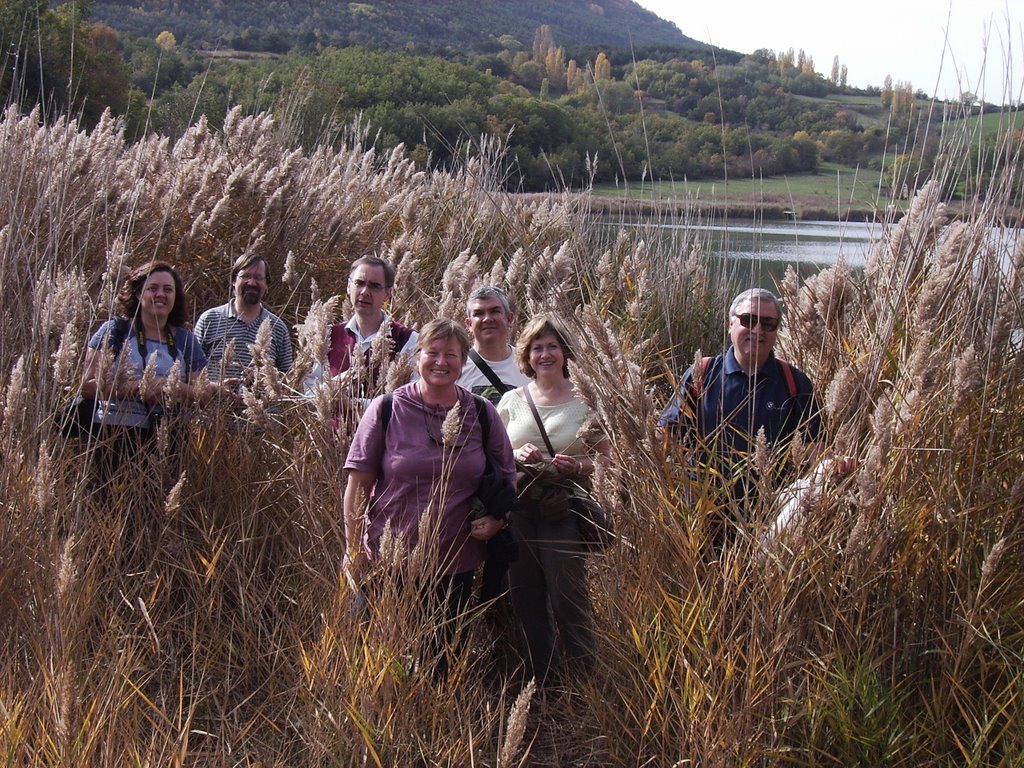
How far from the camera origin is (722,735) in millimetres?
2625

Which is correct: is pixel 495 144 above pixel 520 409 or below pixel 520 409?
above

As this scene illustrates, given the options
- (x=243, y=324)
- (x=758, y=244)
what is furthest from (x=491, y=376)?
(x=243, y=324)

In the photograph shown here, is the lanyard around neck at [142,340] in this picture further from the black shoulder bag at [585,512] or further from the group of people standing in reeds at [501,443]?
the black shoulder bag at [585,512]

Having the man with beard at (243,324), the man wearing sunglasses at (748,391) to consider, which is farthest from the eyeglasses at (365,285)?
the man wearing sunglasses at (748,391)

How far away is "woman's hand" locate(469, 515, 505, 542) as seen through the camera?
3.46 metres

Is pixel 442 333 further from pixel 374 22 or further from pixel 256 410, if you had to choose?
pixel 374 22

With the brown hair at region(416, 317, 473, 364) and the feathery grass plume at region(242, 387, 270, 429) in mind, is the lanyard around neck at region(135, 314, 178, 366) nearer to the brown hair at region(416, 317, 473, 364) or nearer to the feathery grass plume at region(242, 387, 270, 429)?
the feathery grass plume at region(242, 387, 270, 429)

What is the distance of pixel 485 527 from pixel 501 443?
0.97ft

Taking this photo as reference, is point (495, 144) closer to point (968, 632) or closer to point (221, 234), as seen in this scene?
point (221, 234)

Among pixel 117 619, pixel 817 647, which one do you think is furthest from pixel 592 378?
pixel 117 619

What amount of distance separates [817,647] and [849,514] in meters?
0.37

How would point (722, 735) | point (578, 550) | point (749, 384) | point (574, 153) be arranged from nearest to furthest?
1. point (722, 735)
2. point (749, 384)
3. point (578, 550)
4. point (574, 153)

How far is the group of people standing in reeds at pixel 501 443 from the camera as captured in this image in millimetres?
3281

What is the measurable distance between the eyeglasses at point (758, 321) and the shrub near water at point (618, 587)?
12cm
